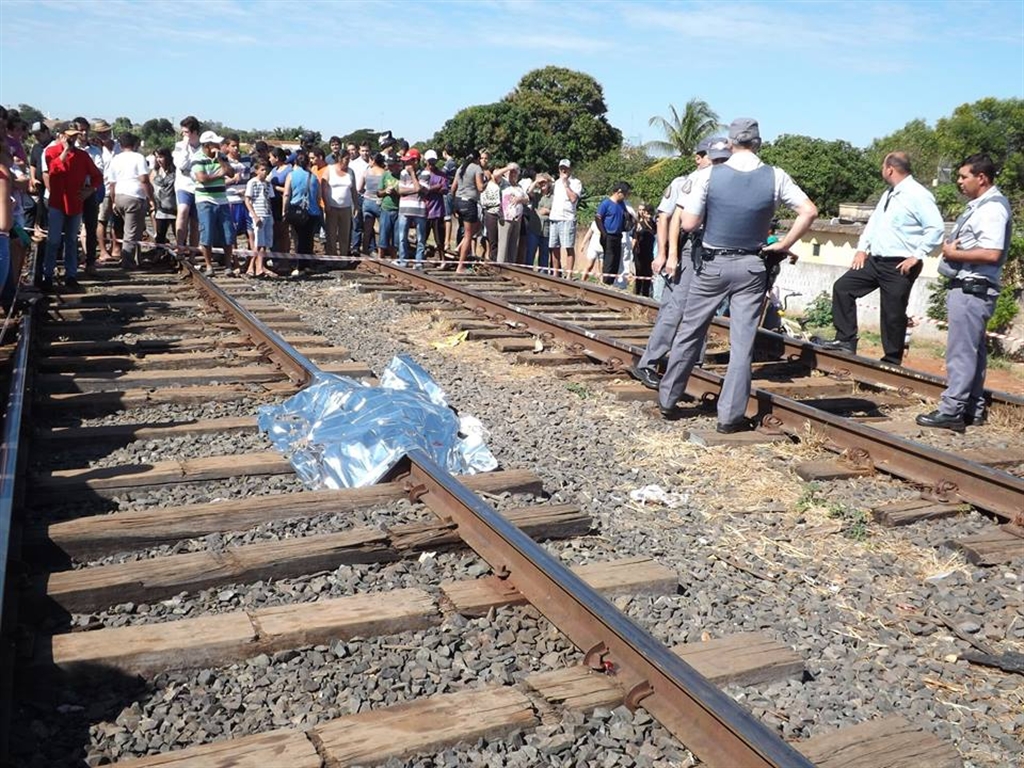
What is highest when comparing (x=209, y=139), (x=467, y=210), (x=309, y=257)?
(x=209, y=139)

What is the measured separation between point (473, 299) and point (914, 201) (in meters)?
4.70

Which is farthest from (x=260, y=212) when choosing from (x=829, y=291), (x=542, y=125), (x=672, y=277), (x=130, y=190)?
(x=542, y=125)

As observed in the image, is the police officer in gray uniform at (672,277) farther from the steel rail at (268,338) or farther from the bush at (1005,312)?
the bush at (1005,312)

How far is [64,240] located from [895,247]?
872cm

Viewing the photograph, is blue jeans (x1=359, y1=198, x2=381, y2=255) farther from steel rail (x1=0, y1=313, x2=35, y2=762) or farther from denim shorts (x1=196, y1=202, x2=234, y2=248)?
steel rail (x1=0, y1=313, x2=35, y2=762)

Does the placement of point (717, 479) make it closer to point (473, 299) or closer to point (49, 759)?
point (49, 759)

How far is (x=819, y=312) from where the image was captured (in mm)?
20812

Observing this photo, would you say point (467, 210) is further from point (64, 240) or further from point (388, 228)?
point (64, 240)

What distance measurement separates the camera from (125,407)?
636 centimetres

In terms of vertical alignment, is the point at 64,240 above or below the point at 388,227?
below

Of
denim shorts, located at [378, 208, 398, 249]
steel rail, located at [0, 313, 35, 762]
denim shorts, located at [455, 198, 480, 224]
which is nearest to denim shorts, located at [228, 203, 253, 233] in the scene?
denim shorts, located at [378, 208, 398, 249]

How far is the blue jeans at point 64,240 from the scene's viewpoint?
1062cm

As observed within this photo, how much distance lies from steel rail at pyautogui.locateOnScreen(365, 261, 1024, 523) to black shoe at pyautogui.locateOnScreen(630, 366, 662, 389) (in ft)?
0.81

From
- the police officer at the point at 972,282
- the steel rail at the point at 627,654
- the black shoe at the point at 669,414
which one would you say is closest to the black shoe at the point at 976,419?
the police officer at the point at 972,282
